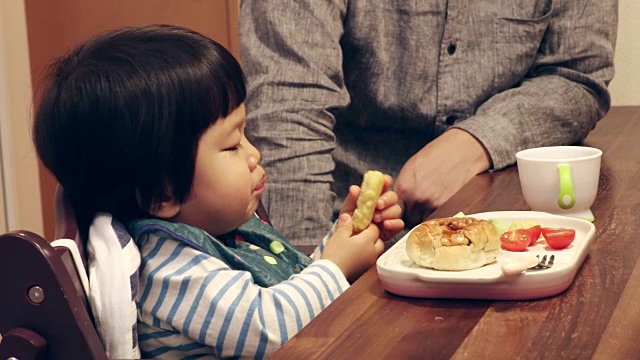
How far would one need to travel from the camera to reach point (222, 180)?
1.26 m

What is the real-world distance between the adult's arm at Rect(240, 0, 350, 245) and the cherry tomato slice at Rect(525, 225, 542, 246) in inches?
22.2

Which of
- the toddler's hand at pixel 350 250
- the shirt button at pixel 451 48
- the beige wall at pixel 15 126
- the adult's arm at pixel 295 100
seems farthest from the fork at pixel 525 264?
the beige wall at pixel 15 126

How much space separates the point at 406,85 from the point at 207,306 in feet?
2.61

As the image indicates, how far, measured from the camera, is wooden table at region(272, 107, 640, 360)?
86 centimetres

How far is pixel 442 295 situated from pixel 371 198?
34 cm

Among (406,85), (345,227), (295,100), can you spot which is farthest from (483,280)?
(406,85)

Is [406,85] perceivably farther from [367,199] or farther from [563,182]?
[563,182]

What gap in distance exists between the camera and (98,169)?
1.19 metres

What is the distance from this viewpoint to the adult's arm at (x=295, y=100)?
162 cm

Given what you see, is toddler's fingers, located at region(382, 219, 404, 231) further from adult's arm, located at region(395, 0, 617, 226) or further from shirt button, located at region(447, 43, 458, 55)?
Result: shirt button, located at region(447, 43, 458, 55)

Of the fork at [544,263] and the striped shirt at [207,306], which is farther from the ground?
the fork at [544,263]

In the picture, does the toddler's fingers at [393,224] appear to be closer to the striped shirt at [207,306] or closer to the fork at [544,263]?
the striped shirt at [207,306]

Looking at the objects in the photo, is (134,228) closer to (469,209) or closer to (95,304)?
(95,304)

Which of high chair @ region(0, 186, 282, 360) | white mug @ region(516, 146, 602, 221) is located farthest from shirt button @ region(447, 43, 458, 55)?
high chair @ region(0, 186, 282, 360)
